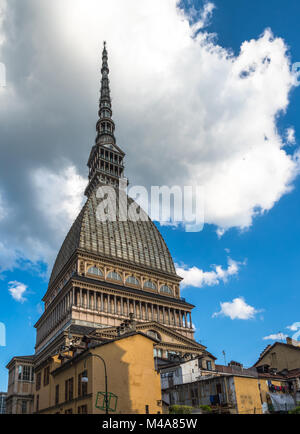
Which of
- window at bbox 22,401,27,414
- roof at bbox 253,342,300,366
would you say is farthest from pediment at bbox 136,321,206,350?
window at bbox 22,401,27,414

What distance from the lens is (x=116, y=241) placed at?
10119 cm

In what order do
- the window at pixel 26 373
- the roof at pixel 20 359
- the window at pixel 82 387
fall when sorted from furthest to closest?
1. the roof at pixel 20 359
2. the window at pixel 26 373
3. the window at pixel 82 387

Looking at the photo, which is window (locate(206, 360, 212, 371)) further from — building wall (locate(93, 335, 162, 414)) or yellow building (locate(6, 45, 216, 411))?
building wall (locate(93, 335, 162, 414))

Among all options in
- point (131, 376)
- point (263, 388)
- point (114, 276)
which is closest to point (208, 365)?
point (263, 388)

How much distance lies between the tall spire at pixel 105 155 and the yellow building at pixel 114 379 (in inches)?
3233

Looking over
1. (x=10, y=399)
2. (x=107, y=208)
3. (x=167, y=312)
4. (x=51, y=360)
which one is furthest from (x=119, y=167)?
(x=51, y=360)

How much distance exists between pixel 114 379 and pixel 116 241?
66.8 m

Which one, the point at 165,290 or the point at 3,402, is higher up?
the point at 165,290

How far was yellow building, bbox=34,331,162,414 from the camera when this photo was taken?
112ft

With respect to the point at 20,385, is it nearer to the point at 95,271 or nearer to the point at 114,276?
the point at 95,271

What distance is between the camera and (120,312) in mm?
86625

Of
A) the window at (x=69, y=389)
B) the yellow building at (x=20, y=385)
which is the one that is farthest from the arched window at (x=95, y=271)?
the window at (x=69, y=389)

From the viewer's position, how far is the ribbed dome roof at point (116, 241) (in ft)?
315

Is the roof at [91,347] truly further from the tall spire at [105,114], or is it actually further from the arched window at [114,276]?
the tall spire at [105,114]
